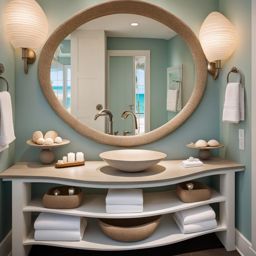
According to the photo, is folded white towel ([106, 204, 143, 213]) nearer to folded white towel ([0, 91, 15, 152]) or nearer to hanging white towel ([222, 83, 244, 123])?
folded white towel ([0, 91, 15, 152])

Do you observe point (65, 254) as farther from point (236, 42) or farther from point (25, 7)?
point (236, 42)

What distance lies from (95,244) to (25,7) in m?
1.78

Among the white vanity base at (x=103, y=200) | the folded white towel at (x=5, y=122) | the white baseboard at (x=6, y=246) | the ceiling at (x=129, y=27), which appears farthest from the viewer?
the ceiling at (x=129, y=27)

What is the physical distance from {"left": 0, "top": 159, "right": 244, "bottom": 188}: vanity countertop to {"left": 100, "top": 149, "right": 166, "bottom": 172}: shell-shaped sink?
62mm

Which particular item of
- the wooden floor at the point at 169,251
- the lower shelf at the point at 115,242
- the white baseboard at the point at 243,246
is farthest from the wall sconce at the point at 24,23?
the white baseboard at the point at 243,246

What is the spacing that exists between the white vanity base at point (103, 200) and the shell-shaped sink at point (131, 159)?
0.21 feet

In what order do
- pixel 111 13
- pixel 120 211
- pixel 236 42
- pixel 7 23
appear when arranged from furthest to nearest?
pixel 111 13 < pixel 236 42 < pixel 7 23 < pixel 120 211

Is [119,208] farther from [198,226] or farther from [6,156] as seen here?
[6,156]

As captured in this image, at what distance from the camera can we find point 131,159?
82.2 inches

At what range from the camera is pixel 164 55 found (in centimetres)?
244

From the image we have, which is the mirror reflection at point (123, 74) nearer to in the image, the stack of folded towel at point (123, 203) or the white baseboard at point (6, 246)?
the stack of folded towel at point (123, 203)

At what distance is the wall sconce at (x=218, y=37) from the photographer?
7.14ft

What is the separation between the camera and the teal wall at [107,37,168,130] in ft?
7.82

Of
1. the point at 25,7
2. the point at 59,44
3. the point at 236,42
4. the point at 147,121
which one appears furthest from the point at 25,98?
the point at 236,42
